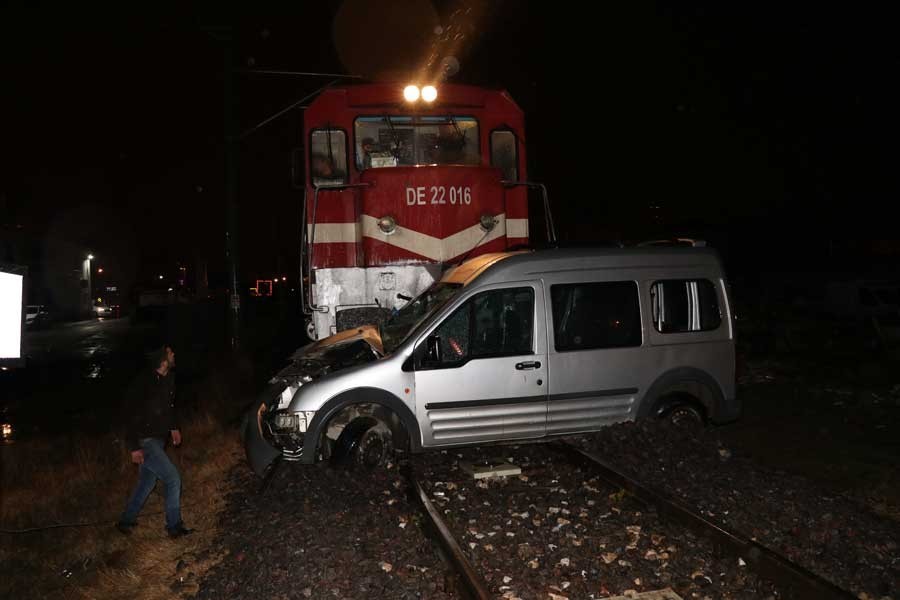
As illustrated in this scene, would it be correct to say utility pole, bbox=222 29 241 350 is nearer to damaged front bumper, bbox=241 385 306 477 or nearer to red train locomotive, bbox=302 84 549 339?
red train locomotive, bbox=302 84 549 339

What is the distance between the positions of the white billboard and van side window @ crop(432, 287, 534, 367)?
→ 11.0 ft

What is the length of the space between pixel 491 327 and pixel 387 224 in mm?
3108

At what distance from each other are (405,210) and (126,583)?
5627 millimetres

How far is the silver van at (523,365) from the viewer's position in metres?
6.72

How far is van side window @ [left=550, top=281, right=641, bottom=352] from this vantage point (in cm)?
715

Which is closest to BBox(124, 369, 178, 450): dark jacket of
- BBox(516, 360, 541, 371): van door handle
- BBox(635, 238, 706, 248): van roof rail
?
BBox(516, 360, 541, 371): van door handle

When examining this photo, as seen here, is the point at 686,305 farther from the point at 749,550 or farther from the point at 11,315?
the point at 11,315

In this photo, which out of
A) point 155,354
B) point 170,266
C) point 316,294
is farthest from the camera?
point 170,266

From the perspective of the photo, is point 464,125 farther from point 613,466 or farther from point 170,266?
point 170,266

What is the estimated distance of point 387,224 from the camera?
964 centimetres

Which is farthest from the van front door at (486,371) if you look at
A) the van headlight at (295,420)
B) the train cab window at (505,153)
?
the train cab window at (505,153)

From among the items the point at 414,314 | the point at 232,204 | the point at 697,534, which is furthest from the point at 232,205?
the point at 697,534

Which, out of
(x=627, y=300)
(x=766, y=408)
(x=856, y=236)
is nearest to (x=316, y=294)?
(x=627, y=300)

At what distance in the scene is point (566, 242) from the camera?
24.9 feet
